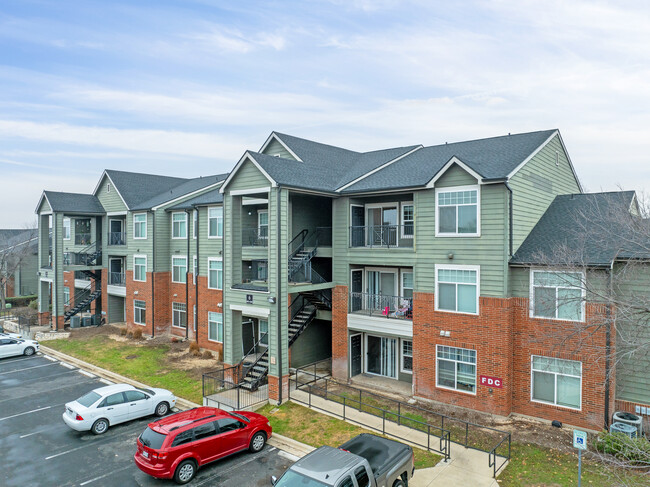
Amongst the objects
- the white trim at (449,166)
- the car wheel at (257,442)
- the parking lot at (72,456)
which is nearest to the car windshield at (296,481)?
the parking lot at (72,456)

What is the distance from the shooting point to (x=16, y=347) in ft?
86.8

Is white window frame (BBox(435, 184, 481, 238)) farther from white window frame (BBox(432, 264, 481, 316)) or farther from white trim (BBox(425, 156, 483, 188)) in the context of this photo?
white window frame (BBox(432, 264, 481, 316))

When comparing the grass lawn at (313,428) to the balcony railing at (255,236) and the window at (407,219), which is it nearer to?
the window at (407,219)

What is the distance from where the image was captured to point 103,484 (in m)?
12.0

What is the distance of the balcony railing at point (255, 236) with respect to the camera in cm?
2400

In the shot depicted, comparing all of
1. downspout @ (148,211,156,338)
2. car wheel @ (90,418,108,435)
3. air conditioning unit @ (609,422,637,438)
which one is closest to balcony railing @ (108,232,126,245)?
downspout @ (148,211,156,338)

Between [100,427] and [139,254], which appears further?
[139,254]

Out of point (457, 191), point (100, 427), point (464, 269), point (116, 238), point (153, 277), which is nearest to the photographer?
point (100, 427)

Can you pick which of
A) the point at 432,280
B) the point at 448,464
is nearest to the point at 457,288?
the point at 432,280

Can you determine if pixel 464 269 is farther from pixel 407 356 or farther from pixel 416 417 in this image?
pixel 416 417

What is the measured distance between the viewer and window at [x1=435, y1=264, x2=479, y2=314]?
1648 centimetres

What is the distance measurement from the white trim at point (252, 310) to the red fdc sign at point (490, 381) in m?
8.77

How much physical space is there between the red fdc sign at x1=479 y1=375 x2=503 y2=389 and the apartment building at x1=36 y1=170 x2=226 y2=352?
14.4 m

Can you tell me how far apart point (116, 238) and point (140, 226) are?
429 centimetres
